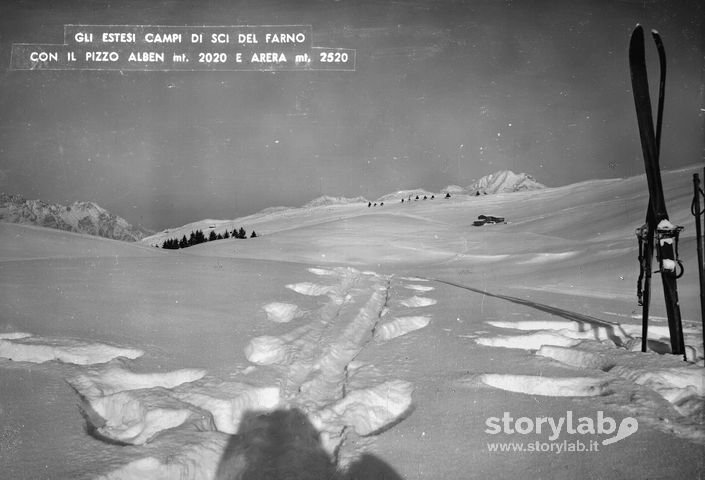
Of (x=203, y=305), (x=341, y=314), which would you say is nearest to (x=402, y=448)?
(x=341, y=314)

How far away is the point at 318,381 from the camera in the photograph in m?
4.47

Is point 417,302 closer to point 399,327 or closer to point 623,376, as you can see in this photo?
point 399,327

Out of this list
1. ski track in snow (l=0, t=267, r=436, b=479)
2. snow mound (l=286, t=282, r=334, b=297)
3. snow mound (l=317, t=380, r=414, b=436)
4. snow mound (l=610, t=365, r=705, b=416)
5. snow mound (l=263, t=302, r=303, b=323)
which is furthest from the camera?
snow mound (l=286, t=282, r=334, b=297)

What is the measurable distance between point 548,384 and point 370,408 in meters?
1.83

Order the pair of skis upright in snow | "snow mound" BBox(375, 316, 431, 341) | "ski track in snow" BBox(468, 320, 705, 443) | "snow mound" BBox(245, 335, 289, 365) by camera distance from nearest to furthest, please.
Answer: "ski track in snow" BBox(468, 320, 705, 443)
the pair of skis upright in snow
"snow mound" BBox(245, 335, 289, 365)
"snow mound" BBox(375, 316, 431, 341)

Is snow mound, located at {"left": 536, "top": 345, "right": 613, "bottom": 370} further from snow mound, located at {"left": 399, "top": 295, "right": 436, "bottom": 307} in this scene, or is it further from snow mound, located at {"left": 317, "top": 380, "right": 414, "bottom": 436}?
snow mound, located at {"left": 399, "top": 295, "right": 436, "bottom": 307}

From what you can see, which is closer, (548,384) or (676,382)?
(676,382)

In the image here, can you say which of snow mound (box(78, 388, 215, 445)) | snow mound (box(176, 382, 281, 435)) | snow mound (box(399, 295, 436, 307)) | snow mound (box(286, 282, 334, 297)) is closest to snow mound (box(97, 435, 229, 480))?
snow mound (box(78, 388, 215, 445))

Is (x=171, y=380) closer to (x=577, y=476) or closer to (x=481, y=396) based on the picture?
(x=481, y=396)

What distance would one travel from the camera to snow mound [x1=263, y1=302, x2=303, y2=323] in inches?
284

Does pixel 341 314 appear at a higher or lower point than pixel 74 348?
lower

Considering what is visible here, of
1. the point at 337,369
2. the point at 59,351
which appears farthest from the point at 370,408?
the point at 59,351

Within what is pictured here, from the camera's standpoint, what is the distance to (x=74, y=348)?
4.44 metres

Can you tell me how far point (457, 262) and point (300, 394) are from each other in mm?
19443
